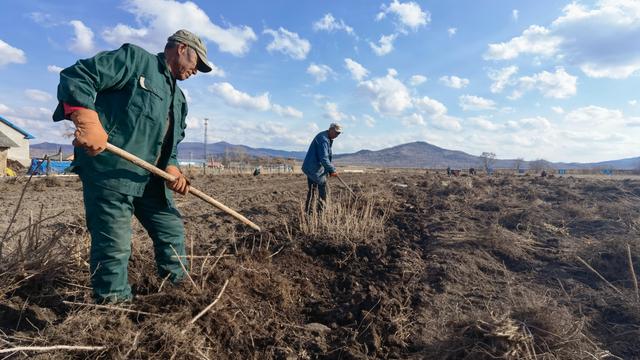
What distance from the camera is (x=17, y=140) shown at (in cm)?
3322

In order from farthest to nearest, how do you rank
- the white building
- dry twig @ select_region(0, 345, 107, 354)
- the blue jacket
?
the white building, the blue jacket, dry twig @ select_region(0, 345, 107, 354)

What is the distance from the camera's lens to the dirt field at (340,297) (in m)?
2.03

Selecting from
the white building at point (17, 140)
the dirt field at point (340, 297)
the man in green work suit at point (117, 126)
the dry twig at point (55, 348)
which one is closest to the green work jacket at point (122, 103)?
the man in green work suit at point (117, 126)

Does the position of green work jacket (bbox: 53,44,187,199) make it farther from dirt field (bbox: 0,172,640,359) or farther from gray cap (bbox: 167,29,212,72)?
dirt field (bbox: 0,172,640,359)

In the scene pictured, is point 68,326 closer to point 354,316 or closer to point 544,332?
point 354,316

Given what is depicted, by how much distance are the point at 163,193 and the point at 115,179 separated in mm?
442

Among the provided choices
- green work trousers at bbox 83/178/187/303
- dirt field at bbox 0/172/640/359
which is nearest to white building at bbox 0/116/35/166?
dirt field at bbox 0/172/640/359

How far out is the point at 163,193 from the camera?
269 centimetres

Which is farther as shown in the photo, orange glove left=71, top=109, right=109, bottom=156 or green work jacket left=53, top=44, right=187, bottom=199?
green work jacket left=53, top=44, right=187, bottom=199

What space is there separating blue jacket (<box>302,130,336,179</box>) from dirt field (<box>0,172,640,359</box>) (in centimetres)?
127

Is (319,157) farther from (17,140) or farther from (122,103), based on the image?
(17,140)

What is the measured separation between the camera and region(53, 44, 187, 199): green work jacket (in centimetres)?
210

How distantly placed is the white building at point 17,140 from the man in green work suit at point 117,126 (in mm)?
36912

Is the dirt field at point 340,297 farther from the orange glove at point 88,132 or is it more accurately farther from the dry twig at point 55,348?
the orange glove at point 88,132
